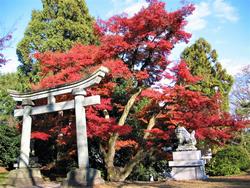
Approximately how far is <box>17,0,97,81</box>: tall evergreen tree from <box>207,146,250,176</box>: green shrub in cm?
1187

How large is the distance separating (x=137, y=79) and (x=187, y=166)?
493 cm

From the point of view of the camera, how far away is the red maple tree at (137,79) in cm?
1352

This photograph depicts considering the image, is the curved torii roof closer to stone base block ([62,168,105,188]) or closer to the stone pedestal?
stone base block ([62,168,105,188])

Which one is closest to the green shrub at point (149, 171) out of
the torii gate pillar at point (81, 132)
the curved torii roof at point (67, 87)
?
the torii gate pillar at point (81, 132)

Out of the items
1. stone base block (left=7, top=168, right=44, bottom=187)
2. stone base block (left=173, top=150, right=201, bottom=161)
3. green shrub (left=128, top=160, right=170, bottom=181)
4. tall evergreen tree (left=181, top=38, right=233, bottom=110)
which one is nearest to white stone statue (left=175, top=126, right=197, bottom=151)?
stone base block (left=173, top=150, right=201, bottom=161)

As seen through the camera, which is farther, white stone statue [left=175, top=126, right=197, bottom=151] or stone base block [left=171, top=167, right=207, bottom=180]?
white stone statue [left=175, top=126, right=197, bottom=151]

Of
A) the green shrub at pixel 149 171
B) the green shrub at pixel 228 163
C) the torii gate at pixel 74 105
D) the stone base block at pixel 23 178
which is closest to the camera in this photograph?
the torii gate at pixel 74 105

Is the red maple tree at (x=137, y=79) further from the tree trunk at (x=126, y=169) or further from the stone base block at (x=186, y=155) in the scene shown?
the stone base block at (x=186, y=155)

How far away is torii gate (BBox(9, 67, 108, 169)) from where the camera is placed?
1058cm

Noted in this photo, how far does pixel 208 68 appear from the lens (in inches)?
896

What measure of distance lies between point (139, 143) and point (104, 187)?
578cm

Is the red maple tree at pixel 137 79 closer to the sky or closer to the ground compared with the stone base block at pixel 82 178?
closer to the sky

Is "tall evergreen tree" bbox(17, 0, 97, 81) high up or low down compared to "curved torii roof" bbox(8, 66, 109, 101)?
up

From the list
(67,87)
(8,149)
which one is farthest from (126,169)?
(8,149)
